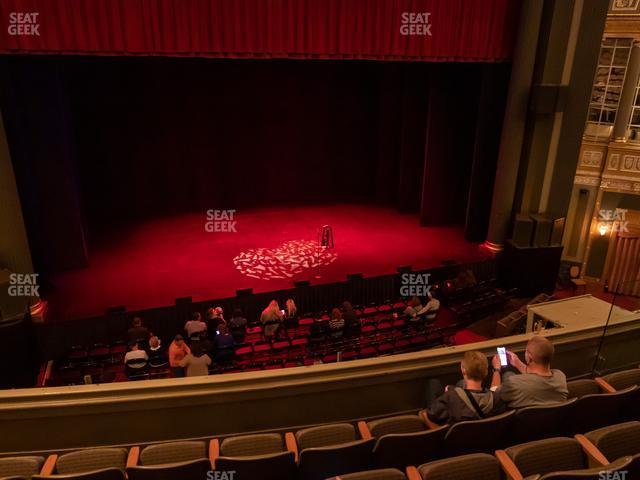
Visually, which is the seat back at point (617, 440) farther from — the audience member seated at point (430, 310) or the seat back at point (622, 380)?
the audience member seated at point (430, 310)

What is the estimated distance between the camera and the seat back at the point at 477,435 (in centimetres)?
369

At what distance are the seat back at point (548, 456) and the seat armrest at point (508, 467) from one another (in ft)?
0.14

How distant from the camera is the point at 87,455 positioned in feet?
12.0

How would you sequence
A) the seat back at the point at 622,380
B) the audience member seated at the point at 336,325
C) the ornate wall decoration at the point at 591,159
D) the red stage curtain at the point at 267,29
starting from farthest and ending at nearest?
1. the ornate wall decoration at the point at 591,159
2. the audience member seated at the point at 336,325
3. the red stage curtain at the point at 267,29
4. the seat back at the point at 622,380

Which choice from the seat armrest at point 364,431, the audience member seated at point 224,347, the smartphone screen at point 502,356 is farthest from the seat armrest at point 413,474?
the audience member seated at point 224,347

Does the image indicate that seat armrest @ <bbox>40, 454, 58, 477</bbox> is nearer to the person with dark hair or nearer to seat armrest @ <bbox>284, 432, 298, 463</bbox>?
seat armrest @ <bbox>284, 432, 298, 463</bbox>

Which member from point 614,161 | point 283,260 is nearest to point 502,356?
point 283,260

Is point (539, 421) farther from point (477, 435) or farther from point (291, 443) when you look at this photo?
point (291, 443)

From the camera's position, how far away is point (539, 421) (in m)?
3.89

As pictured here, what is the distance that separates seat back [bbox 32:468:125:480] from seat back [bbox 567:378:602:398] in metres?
3.32

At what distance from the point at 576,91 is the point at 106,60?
414 inches

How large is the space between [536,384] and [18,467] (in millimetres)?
3543

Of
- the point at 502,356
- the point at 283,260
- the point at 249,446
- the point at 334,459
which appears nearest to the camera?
the point at 334,459

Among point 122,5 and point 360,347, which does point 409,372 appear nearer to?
point 360,347
